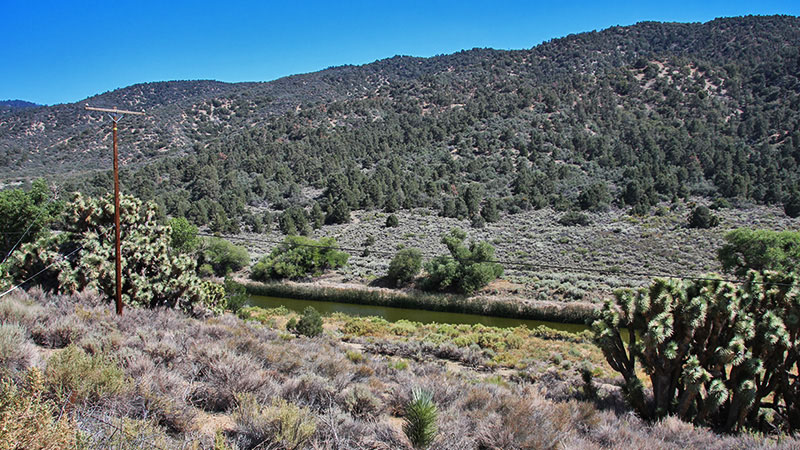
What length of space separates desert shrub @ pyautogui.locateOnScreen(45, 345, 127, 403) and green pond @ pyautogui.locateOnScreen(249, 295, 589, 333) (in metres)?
24.7

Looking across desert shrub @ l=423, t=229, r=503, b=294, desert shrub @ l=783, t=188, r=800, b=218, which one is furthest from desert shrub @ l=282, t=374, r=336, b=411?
desert shrub @ l=783, t=188, r=800, b=218

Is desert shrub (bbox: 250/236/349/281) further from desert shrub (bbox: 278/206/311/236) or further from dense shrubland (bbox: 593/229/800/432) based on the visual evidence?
dense shrubland (bbox: 593/229/800/432)

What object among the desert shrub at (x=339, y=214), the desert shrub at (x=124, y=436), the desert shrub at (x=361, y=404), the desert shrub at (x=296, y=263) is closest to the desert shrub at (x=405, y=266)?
the desert shrub at (x=296, y=263)

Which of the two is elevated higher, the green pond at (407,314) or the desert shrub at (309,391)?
the desert shrub at (309,391)

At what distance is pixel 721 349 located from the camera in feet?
30.4

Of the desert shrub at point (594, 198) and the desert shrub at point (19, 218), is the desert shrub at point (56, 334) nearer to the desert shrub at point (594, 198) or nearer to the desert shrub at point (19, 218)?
the desert shrub at point (19, 218)

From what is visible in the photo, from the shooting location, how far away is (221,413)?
5.86 m

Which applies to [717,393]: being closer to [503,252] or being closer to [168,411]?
[168,411]

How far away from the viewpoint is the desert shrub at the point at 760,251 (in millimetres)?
28989

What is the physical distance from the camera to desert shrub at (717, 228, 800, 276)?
2899 cm

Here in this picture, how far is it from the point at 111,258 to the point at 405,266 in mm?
23358

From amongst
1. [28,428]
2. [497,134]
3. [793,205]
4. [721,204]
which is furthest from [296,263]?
[793,205]

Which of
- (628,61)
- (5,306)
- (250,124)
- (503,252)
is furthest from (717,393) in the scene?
(628,61)

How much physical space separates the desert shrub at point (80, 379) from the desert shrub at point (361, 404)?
269cm
